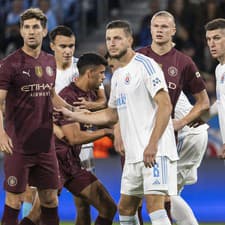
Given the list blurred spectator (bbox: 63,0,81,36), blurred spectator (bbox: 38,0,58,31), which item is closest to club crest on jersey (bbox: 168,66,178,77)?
blurred spectator (bbox: 38,0,58,31)

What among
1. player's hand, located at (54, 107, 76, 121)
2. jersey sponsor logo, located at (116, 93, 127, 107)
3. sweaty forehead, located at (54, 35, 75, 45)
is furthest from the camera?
sweaty forehead, located at (54, 35, 75, 45)

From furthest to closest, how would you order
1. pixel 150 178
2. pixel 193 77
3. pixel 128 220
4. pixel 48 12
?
pixel 48 12, pixel 193 77, pixel 128 220, pixel 150 178

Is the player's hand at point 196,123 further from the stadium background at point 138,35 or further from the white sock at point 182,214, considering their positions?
the stadium background at point 138,35

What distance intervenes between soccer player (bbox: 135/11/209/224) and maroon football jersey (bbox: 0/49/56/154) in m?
1.15

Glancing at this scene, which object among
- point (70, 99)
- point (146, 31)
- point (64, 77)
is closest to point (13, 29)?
point (146, 31)

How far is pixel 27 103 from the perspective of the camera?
8.37 meters

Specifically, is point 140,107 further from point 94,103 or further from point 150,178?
point 94,103

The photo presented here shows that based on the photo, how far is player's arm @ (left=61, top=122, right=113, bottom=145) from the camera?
28.8 ft

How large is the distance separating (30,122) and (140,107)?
117 cm

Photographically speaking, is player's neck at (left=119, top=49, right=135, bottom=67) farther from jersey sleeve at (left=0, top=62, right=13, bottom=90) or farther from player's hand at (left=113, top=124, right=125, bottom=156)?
jersey sleeve at (left=0, top=62, right=13, bottom=90)

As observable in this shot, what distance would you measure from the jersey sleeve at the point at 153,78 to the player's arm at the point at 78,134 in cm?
125

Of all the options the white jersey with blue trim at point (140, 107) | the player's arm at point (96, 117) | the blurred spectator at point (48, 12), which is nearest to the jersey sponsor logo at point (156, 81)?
the white jersey with blue trim at point (140, 107)

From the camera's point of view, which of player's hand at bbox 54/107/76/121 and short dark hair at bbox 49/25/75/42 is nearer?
player's hand at bbox 54/107/76/121

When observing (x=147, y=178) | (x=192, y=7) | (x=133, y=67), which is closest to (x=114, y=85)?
(x=133, y=67)
